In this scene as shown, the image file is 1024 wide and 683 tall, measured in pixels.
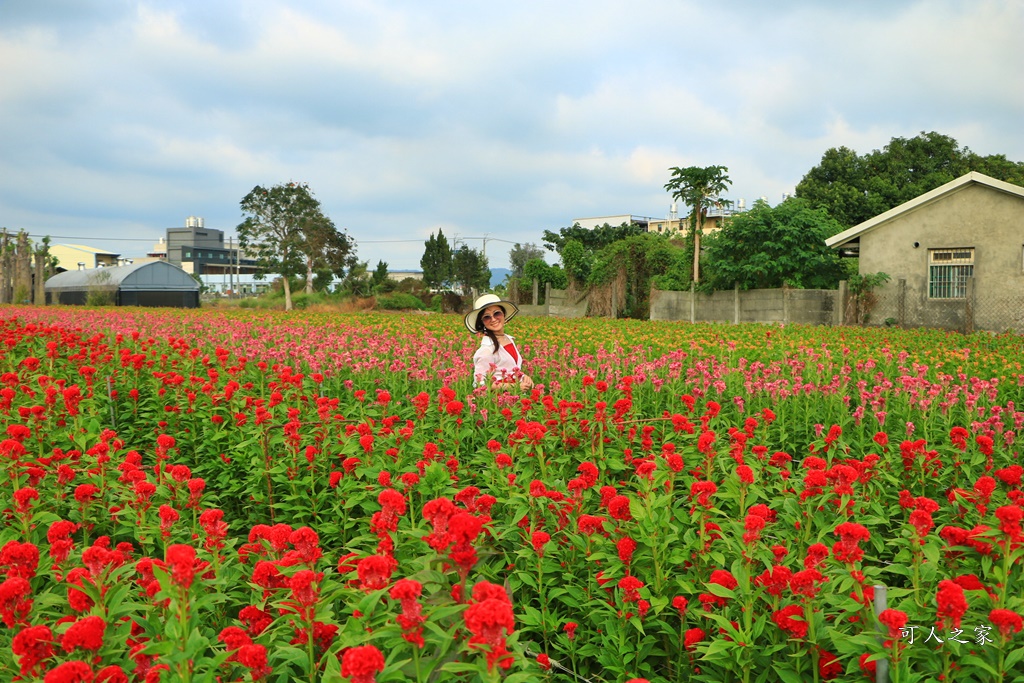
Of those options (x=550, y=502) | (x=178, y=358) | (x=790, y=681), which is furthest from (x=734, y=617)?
(x=178, y=358)

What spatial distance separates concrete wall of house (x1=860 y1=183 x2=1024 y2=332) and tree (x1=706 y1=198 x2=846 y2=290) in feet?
6.47

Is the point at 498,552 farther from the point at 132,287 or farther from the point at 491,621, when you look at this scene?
the point at 132,287

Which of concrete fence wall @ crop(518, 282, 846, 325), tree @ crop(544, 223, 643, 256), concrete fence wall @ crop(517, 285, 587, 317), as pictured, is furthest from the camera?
tree @ crop(544, 223, 643, 256)

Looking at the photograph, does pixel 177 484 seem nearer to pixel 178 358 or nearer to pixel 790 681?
pixel 790 681

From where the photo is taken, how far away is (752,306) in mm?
24500

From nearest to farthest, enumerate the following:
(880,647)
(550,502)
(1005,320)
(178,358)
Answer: (880,647) → (550,502) → (178,358) → (1005,320)

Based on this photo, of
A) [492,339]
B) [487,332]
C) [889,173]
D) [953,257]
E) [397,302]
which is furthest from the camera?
[397,302]

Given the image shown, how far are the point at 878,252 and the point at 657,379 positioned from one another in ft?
62.9

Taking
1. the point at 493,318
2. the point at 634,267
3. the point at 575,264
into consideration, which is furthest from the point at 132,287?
the point at 493,318

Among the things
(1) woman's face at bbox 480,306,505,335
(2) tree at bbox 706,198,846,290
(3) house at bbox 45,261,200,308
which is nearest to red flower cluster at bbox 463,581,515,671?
(1) woman's face at bbox 480,306,505,335

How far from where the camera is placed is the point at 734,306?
25.1m

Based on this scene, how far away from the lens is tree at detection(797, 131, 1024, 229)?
41312 mm

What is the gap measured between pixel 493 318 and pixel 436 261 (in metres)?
56.5

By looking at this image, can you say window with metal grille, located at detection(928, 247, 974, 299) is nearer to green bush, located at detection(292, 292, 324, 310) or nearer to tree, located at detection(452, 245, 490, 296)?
green bush, located at detection(292, 292, 324, 310)
